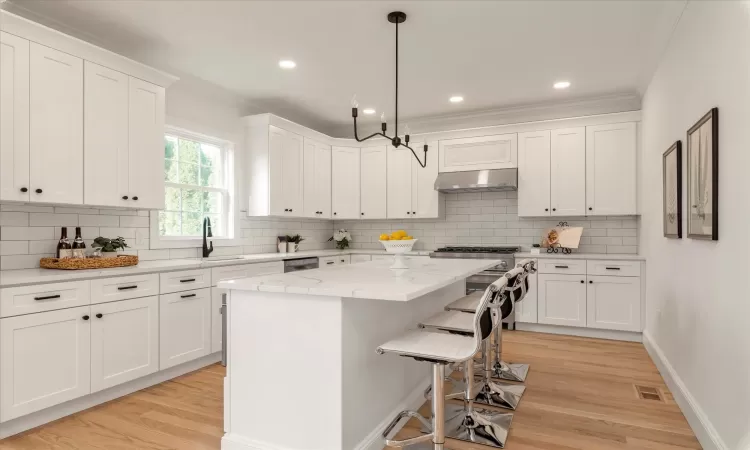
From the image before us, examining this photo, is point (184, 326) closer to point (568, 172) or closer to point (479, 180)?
point (479, 180)

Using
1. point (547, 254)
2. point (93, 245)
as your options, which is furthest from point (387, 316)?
point (547, 254)

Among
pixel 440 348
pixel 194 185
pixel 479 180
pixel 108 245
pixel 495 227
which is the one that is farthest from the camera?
pixel 495 227

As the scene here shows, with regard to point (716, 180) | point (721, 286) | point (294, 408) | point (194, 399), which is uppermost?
point (716, 180)

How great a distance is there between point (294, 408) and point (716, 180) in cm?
237

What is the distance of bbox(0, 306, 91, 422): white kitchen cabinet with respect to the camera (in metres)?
2.52

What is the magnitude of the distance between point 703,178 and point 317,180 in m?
4.25

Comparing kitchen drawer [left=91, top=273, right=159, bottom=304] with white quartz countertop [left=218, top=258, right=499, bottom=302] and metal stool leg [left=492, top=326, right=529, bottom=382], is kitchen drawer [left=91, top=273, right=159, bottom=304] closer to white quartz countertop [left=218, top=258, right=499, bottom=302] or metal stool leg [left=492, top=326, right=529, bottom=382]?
white quartz countertop [left=218, top=258, right=499, bottom=302]

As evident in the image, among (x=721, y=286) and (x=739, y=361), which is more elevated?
(x=721, y=286)

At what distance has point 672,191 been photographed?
3162 mm

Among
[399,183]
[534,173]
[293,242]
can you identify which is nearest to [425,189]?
[399,183]

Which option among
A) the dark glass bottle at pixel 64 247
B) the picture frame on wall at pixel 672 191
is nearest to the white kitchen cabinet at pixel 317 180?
the dark glass bottle at pixel 64 247

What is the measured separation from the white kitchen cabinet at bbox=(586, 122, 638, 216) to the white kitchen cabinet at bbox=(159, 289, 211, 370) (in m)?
4.17

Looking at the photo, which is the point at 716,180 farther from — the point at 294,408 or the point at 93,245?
the point at 93,245

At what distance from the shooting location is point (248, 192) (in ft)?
16.7
